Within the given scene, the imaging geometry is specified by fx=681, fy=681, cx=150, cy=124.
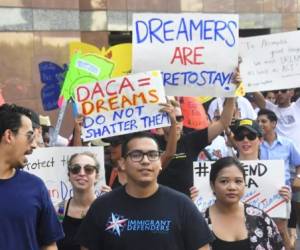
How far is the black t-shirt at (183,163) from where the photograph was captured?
5.48 m

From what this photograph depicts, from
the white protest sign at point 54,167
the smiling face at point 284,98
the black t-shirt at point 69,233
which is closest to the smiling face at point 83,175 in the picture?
the black t-shirt at point 69,233

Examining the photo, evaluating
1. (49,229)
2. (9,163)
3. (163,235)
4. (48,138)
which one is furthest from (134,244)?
(48,138)

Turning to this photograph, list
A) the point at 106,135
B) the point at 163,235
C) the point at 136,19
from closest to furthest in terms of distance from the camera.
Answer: the point at 163,235
the point at 106,135
the point at 136,19

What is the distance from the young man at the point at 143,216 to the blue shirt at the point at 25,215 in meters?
0.23

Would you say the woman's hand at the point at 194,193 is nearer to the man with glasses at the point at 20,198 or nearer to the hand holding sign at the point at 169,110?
the hand holding sign at the point at 169,110

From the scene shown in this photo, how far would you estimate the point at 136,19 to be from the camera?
5.94 meters

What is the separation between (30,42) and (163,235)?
28.3 feet

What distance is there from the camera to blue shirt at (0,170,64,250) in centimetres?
339

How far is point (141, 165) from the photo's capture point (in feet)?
11.1

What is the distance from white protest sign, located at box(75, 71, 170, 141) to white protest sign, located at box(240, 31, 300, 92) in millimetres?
1402

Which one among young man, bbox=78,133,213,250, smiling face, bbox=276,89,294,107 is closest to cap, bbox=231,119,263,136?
young man, bbox=78,133,213,250

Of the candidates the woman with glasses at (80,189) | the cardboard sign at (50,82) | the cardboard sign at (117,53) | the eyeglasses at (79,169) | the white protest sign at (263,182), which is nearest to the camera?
the woman with glasses at (80,189)

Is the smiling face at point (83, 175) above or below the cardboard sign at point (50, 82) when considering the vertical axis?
below

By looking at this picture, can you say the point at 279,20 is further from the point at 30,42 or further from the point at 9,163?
the point at 9,163
